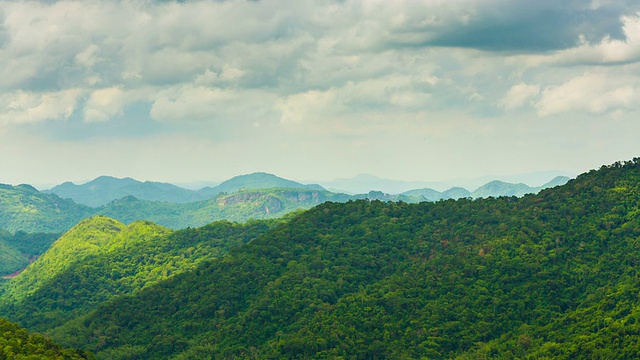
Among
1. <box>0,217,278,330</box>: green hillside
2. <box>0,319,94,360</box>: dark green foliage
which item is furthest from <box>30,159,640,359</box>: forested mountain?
<box>0,217,278,330</box>: green hillside

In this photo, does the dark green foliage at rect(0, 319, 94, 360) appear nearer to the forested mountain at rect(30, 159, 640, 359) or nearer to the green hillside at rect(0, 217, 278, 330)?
the forested mountain at rect(30, 159, 640, 359)

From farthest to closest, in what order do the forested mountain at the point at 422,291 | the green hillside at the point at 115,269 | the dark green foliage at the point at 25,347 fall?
1. the green hillside at the point at 115,269
2. the forested mountain at the point at 422,291
3. the dark green foliage at the point at 25,347

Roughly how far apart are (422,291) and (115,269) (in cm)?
7275

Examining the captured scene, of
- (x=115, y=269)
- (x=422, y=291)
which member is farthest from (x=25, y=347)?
(x=115, y=269)

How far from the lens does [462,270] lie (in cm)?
8538

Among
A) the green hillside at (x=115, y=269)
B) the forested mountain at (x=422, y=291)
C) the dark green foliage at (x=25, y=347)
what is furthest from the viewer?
the green hillside at (x=115, y=269)

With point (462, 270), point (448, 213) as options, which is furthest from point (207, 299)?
point (448, 213)

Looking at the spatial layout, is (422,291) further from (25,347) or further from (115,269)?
(115,269)

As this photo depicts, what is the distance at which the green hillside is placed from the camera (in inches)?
4811

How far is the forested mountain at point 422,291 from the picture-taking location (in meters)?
72.6

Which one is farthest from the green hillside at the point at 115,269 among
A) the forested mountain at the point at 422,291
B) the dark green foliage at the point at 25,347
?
the dark green foliage at the point at 25,347

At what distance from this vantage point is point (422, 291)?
83.1 m

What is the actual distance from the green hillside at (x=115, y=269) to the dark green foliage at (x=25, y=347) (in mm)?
44618

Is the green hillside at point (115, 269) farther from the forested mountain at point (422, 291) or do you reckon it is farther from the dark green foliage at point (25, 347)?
the dark green foliage at point (25, 347)
